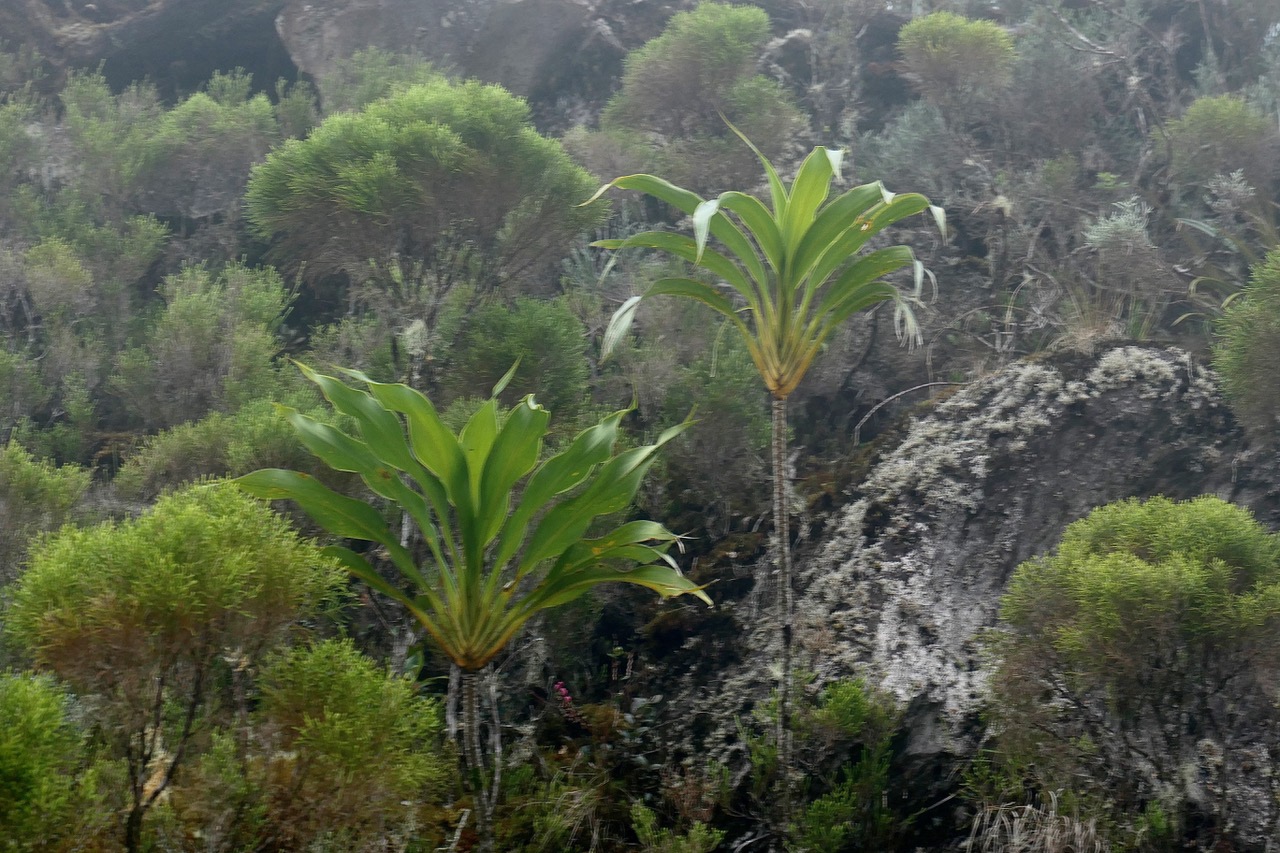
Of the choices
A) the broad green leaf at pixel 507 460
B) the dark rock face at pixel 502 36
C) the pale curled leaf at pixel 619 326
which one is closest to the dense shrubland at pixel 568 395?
the broad green leaf at pixel 507 460

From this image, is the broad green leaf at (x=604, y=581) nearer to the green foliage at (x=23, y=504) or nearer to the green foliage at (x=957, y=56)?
the green foliage at (x=23, y=504)

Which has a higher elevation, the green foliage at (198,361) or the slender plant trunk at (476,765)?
the green foliage at (198,361)

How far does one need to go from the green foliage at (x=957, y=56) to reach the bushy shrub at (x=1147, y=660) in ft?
22.6

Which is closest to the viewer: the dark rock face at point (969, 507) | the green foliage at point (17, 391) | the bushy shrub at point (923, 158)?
the dark rock face at point (969, 507)

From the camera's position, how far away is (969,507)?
5.73 m

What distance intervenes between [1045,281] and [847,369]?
83.1 inches

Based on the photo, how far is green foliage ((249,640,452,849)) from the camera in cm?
338

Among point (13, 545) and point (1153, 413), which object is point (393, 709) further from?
point (1153, 413)

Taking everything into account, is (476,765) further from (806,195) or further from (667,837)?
(806,195)

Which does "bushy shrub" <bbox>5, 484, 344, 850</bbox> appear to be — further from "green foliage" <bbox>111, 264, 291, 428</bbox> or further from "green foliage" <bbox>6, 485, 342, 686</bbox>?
"green foliage" <bbox>111, 264, 291, 428</bbox>

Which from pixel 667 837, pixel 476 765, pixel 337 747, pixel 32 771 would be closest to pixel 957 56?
pixel 667 837

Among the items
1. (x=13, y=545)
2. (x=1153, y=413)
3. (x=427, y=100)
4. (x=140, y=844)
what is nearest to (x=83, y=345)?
(x=13, y=545)

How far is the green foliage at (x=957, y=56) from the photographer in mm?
9703

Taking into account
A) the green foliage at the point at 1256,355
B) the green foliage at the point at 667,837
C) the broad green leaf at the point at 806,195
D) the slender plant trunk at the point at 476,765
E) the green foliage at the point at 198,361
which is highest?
the broad green leaf at the point at 806,195
